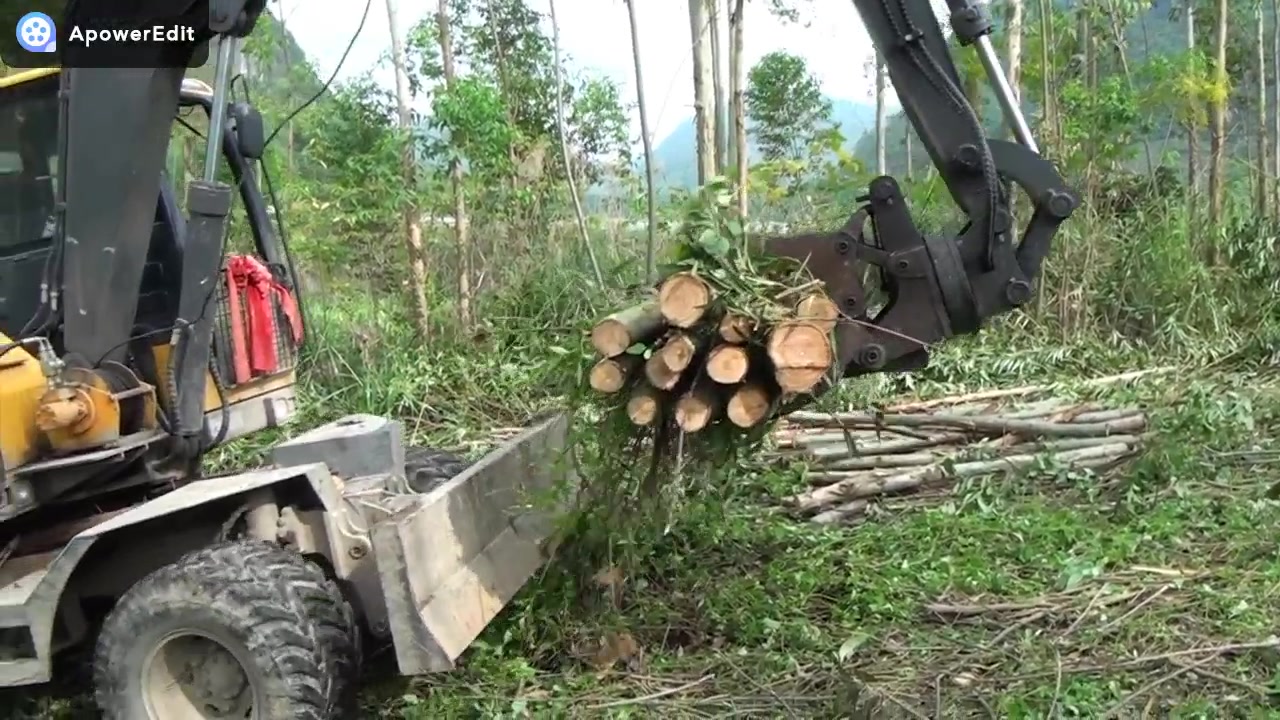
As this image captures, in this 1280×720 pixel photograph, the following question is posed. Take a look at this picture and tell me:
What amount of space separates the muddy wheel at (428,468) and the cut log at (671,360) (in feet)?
5.73

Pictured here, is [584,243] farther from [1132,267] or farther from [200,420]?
[200,420]

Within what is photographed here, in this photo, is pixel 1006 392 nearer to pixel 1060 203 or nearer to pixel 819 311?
pixel 1060 203

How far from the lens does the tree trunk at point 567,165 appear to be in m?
9.73

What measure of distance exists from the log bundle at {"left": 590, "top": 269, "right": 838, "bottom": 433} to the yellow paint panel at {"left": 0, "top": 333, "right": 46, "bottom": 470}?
1.99 m

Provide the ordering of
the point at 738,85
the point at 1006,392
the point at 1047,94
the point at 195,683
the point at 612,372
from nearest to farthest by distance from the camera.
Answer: the point at 612,372 → the point at 195,683 → the point at 1006,392 → the point at 1047,94 → the point at 738,85

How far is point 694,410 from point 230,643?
1647 millimetres

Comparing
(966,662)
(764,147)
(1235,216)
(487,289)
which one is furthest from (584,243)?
(764,147)

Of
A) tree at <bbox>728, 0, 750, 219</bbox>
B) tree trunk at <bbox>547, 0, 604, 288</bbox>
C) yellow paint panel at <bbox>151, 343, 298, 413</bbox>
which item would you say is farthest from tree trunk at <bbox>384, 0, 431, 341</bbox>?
yellow paint panel at <bbox>151, 343, 298, 413</bbox>

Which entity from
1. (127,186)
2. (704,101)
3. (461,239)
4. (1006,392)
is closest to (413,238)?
(461,239)

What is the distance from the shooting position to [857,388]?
8.21 metres

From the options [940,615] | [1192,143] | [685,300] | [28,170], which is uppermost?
[1192,143]

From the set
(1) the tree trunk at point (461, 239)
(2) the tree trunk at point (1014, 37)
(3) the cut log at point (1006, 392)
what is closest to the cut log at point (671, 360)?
(3) the cut log at point (1006, 392)

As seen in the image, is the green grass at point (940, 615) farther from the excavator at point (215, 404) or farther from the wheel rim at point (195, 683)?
the wheel rim at point (195, 683)

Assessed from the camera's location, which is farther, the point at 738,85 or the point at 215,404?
the point at 738,85
